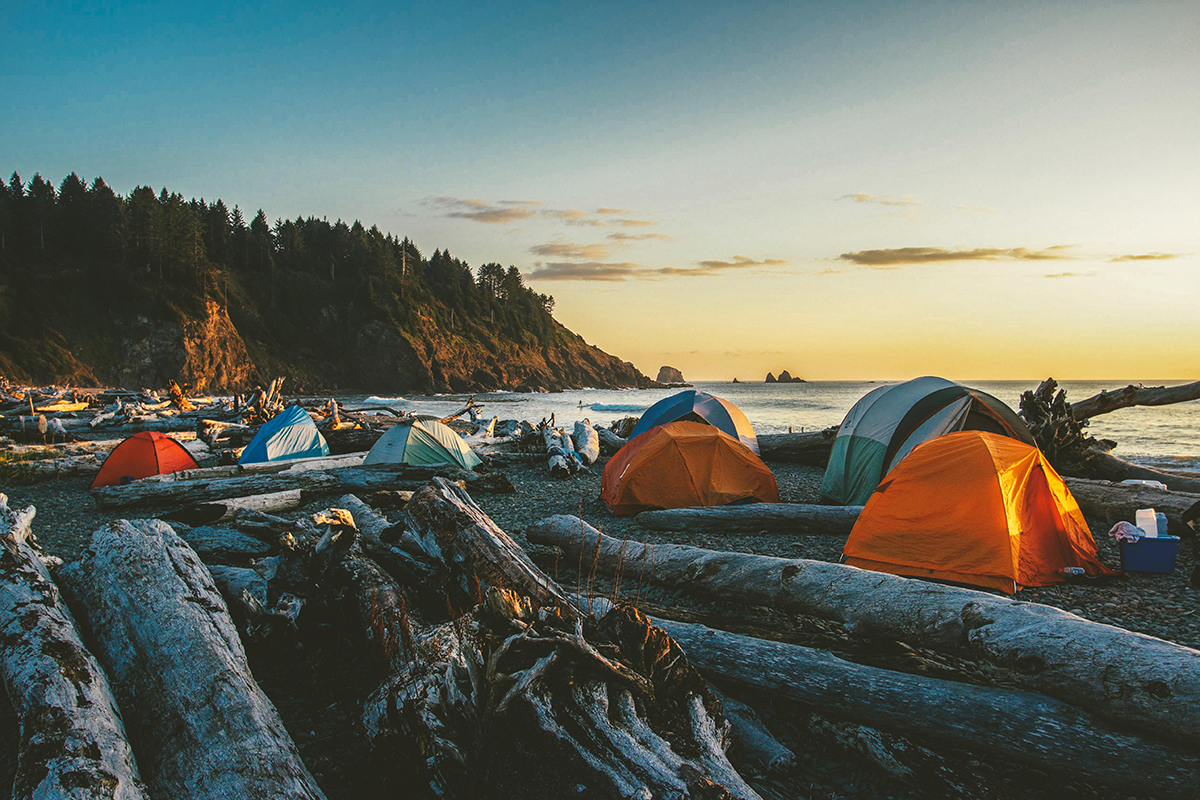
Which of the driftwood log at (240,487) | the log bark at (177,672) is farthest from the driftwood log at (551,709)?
the driftwood log at (240,487)

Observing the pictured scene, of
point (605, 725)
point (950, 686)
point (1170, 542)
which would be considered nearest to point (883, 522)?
point (1170, 542)

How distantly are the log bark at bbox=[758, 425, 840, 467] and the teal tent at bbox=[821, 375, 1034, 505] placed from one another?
4.09 metres

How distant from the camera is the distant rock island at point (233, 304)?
56094mm

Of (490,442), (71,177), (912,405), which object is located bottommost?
(490,442)

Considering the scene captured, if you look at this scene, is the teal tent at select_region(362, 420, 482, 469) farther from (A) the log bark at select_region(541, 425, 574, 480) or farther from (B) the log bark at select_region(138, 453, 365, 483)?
(A) the log bark at select_region(541, 425, 574, 480)

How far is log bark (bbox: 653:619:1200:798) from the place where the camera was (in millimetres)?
2840

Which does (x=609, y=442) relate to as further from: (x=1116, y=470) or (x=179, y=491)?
(x=1116, y=470)

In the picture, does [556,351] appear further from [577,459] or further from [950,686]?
[950,686]

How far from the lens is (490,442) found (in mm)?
19734

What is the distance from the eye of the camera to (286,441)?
1397cm

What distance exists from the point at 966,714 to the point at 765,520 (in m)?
5.54

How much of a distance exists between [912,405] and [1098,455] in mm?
6180

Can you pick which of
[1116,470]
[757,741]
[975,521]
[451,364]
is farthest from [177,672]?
[451,364]

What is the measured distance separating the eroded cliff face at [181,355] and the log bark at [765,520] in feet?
205
